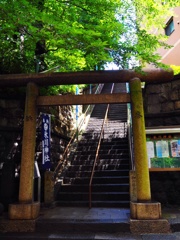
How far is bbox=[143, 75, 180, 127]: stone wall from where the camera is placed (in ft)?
25.8

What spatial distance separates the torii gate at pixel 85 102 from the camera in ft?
18.8

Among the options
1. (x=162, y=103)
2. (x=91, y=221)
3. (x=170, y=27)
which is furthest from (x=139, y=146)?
(x=170, y=27)

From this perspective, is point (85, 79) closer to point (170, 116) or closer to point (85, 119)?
point (170, 116)

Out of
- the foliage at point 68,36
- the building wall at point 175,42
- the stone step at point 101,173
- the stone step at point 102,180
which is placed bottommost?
the stone step at point 102,180

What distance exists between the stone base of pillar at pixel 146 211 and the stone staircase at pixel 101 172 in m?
1.81

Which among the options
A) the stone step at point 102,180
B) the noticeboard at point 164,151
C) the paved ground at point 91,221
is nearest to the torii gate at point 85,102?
the paved ground at point 91,221

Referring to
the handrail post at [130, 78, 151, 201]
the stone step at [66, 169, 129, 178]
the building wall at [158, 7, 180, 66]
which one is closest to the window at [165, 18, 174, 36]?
the building wall at [158, 7, 180, 66]

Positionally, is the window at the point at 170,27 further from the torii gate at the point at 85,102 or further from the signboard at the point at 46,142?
the signboard at the point at 46,142

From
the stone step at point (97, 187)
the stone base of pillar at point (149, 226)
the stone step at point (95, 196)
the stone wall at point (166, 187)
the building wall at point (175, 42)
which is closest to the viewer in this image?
the stone base of pillar at point (149, 226)

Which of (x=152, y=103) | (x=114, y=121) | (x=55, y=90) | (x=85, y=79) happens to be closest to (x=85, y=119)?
(x=114, y=121)

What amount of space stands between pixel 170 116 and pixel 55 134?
455 centimetres

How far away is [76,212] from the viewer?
6.62 metres

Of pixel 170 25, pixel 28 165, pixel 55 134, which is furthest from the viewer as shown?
pixel 170 25

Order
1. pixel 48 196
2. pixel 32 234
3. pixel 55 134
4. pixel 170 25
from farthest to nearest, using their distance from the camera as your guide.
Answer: pixel 170 25
pixel 55 134
pixel 48 196
pixel 32 234
